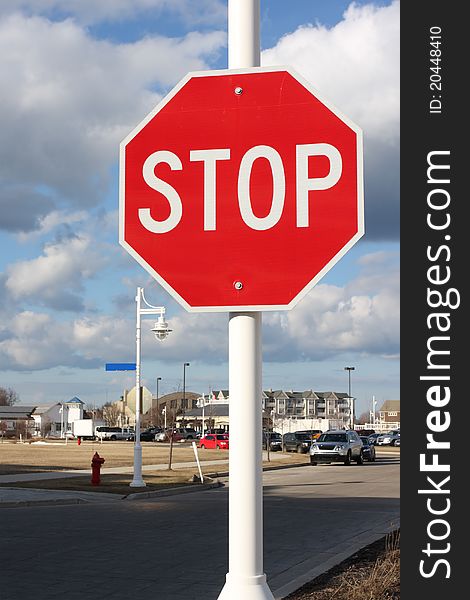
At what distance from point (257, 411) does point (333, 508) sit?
1627 centimetres

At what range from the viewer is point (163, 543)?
13047 millimetres

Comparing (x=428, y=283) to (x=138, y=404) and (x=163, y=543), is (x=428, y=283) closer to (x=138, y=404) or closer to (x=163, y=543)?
(x=163, y=543)

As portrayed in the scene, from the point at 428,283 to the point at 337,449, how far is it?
126 feet

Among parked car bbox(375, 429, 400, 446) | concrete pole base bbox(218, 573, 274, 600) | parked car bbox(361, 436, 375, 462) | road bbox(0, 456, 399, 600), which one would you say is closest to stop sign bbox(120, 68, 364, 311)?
concrete pole base bbox(218, 573, 274, 600)

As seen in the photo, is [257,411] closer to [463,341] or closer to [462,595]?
[463,341]

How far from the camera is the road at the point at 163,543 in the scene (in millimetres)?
9664

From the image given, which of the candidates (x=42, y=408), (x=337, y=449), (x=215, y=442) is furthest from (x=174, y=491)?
(x=42, y=408)

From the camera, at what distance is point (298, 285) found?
2928 millimetres

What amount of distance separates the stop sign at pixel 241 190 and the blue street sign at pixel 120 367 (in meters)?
20.0

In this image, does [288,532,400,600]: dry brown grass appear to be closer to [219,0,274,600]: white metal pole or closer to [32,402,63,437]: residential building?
[219,0,274,600]: white metal pole

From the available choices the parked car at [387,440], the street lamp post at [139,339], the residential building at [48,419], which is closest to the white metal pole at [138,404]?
the street lamp post at [139,339]

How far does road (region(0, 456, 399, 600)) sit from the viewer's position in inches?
380

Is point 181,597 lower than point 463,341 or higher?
lower

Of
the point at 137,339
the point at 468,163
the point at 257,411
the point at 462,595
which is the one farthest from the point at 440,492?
the point at 137,339
